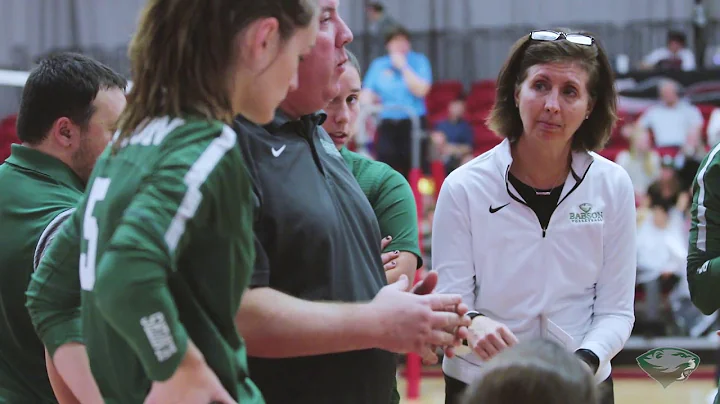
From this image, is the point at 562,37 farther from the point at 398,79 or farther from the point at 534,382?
the point at 398,79

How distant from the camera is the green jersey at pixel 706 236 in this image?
2785 millimetres

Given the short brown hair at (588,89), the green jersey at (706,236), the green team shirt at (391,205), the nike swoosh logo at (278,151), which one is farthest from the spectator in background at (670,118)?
the nike swoosh logo at (278,151)

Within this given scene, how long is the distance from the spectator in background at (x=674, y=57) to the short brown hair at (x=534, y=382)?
10.7 m

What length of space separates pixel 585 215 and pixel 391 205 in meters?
0.61

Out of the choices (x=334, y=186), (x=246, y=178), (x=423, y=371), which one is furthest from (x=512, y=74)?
(x=423, y=371)

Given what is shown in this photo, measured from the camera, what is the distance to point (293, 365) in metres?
2.02

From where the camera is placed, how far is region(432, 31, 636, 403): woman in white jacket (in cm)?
276

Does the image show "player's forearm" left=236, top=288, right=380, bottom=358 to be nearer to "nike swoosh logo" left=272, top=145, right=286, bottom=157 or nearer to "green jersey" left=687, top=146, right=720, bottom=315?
"nike swoosh logo" left=272, top=145, right=286, bottom=157

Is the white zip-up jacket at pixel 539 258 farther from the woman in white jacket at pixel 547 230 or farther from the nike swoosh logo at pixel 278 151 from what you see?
the nike swoosh logo at pixel 278 151

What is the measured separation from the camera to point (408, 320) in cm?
184

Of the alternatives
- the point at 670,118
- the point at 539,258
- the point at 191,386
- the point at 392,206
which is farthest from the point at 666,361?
the point at 670,118

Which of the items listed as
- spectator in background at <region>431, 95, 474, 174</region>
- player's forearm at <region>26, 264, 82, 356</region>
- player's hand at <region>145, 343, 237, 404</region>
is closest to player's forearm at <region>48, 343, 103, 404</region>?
player's forearm at <region>26, 264, 82, 356</region>

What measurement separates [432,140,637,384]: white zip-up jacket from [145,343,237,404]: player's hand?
4.61 ft

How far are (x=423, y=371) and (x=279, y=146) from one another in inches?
262
